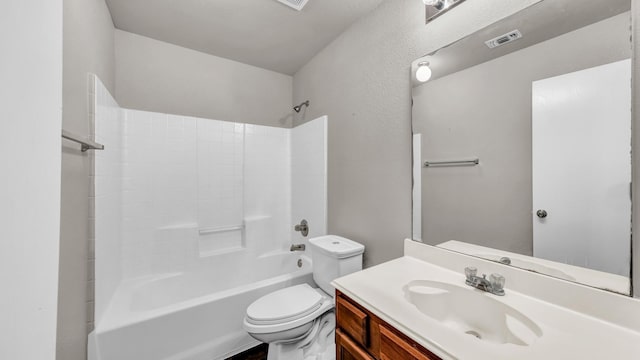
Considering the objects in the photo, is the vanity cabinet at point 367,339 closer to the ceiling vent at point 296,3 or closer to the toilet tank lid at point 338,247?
the toilet tank lid at point 338,247

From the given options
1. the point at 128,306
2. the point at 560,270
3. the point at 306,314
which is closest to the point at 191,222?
the point at 128,306

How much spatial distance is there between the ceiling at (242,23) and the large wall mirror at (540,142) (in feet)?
2.94

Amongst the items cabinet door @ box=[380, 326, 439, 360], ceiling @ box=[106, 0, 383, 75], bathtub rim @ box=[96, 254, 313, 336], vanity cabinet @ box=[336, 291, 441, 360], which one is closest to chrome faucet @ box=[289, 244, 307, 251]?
bathtub rim @ box=[96, 254, 313, 336]

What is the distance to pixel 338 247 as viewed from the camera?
5.01 ft

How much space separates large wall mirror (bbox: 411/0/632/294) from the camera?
719 millimetres

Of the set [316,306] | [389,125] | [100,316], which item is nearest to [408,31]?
[389,125]

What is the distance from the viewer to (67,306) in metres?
0.96

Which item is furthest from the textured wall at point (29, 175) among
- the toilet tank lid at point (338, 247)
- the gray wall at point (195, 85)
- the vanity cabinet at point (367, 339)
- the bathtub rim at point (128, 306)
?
the gray wall at point (195, 85)

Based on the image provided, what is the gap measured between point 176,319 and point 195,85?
1956 millimetres

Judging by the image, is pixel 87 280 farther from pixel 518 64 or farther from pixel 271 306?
pixel 518 64

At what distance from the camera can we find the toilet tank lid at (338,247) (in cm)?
145

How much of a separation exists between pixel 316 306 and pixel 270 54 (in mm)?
2190

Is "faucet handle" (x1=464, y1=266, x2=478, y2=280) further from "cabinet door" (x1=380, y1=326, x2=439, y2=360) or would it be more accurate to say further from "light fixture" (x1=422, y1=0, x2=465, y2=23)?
"light fixture" (x1=422, y1=0, x2=465, y2=23)

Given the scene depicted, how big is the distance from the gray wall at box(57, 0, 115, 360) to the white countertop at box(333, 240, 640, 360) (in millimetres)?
1170
